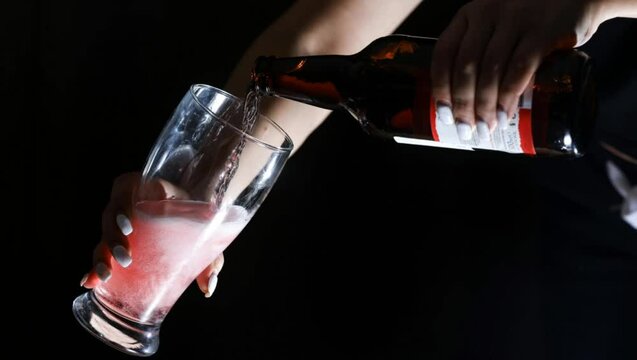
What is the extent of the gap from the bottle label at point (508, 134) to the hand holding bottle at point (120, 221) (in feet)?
0.97

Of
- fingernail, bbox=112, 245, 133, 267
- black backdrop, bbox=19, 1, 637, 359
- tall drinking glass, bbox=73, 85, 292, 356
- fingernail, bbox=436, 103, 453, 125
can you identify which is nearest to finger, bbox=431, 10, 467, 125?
Answer: fingernail, bbox=436, 103, 453, 125

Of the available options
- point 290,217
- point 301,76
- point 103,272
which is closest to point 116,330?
point 103,272

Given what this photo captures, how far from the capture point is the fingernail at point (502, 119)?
778 millimetres

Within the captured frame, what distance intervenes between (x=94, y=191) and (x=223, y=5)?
0.49 meters

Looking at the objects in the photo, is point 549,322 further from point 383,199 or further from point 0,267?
point 0,267

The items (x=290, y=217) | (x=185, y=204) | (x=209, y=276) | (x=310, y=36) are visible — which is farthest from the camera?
(x=290, y=217)

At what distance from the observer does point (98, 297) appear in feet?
3.25

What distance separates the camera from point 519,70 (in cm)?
76

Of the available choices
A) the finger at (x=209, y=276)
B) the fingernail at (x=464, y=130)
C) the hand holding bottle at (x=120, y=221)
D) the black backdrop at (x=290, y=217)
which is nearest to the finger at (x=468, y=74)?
the fingernail at (x=464, y=130)

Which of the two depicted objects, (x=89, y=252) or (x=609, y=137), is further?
(x=89, y=252)

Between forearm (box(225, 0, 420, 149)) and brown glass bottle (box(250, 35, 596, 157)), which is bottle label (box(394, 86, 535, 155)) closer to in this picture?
brown glass bottle (box(250, 35, 596, 157))

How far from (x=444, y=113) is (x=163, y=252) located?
1.20ft

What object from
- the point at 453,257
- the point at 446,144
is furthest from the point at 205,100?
the point at 453,257

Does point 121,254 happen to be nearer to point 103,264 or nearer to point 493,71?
point 103,264
